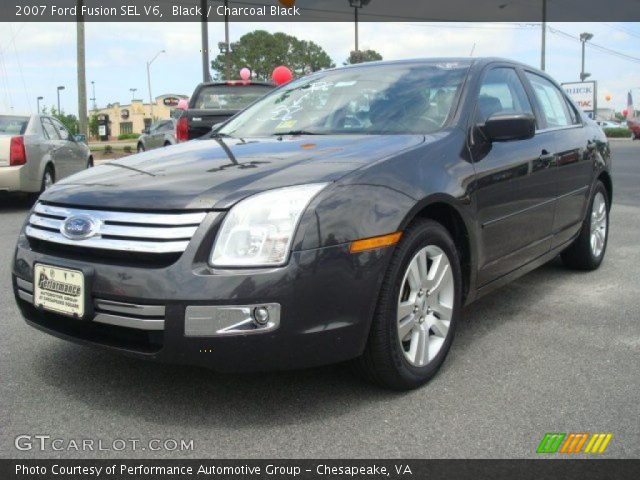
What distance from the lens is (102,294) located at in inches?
101

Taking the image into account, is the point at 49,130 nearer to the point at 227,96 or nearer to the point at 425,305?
the point at 227,96

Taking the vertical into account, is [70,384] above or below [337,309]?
below

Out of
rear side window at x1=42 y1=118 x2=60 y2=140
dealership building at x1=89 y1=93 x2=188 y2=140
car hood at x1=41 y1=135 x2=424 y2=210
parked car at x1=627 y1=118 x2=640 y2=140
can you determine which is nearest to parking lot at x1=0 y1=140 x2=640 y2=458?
car hood at x1=41 y1=135 x2=424 y2=210

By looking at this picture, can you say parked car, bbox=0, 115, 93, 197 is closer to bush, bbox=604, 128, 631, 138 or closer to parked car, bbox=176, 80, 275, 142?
parked car, bbox=176, 80, 275, 142

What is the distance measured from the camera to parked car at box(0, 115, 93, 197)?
8906 millimetres

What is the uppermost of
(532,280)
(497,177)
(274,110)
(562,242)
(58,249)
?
(274,110)

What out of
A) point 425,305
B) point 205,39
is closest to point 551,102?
point 425,305

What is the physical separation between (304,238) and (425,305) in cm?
82

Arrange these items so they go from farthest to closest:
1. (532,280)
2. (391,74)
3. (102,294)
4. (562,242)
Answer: (532,280) → (562,242) → (391,74) → (102,294)

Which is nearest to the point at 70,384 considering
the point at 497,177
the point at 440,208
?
the point at 440,208

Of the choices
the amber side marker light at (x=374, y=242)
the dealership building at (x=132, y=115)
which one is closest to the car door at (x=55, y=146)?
the amber side marker light at (x=374, y=242)
